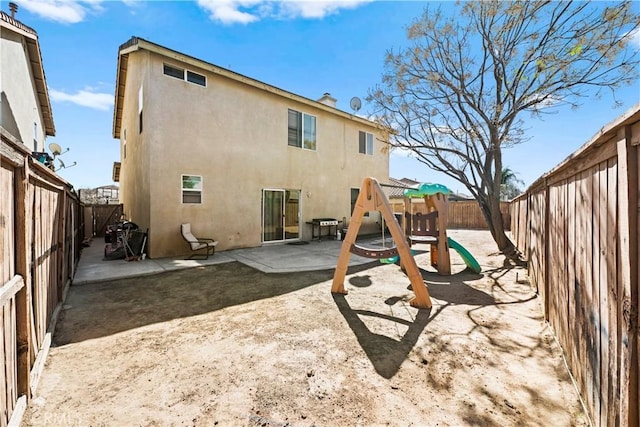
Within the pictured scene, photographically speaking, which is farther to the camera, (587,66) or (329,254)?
(329,254)

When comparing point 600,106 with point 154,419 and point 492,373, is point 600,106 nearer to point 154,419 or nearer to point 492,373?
point 492,373

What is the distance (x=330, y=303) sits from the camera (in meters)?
4.08

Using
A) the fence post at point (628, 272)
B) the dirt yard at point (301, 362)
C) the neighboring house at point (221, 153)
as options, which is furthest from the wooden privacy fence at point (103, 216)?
the fence post at point (628, 272)

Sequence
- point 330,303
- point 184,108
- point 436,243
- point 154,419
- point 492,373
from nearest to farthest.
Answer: point 154,419 → point 492,373 → point 330,303 → point 436,243 → point 184,108

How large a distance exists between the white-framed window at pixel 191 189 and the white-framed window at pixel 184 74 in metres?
2.94

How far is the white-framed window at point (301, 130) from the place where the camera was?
10.3 m

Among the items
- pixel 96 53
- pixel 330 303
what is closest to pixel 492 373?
pixel 330 303

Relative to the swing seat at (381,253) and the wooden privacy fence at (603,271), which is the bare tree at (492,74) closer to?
the swing seat at (381,253)

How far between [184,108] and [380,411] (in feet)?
28.4

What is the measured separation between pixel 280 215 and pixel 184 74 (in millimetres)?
5428

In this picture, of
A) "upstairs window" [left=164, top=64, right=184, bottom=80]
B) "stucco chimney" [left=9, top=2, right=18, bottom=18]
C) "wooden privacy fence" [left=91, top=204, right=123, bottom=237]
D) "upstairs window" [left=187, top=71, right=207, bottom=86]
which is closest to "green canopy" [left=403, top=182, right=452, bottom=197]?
"upstairs window" [left=187, top=71, right=207, bottom=86]

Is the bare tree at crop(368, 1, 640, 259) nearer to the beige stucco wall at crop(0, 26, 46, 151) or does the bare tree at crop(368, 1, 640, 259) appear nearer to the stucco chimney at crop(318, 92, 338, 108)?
the stucco chimney at crop(318, 92, 338, 108)

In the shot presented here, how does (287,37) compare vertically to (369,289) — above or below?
above

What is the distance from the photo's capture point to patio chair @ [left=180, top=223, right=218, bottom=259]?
7.02 metres
